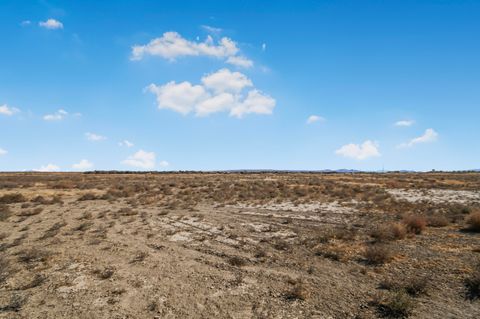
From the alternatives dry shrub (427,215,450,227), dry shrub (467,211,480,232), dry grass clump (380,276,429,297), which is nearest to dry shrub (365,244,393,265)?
dry grass clump (380,276,429,297)

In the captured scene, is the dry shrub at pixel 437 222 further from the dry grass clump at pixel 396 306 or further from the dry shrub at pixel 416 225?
the dry grass clump at pixel 396 306

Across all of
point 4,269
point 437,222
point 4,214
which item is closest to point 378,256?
point 437,222

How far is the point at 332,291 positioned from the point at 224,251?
5099mm

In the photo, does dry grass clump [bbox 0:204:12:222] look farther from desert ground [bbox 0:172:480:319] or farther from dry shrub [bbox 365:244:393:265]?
dry shrub [bbox 365:244:393:265]

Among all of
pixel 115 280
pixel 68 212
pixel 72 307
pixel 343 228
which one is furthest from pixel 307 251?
pixel 68 212

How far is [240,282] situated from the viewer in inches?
377

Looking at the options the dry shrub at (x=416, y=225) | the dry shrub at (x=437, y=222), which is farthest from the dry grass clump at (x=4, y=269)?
the dry shrub at (x=437, y=222)

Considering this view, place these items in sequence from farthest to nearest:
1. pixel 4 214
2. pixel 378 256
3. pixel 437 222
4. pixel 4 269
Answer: pixel 4 214, pixel 437 222, pixel 378 256, pixel 4 269

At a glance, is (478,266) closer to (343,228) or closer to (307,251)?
(307,251)

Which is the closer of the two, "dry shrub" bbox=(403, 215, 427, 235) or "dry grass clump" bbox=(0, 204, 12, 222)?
"dry shrub" bbox=(403, 215, 427, 235)

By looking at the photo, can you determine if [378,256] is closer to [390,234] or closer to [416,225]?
[390,234]

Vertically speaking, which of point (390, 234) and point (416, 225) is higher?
point (416, 225)

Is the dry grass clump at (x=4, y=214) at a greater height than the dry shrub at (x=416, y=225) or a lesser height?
lesser

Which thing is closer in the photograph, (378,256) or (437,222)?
(378,256)
